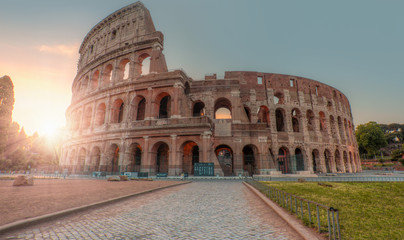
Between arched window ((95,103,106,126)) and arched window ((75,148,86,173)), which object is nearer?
arched window ((75,148,86,173))

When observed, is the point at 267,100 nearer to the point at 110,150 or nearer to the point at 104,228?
the point at 110,150

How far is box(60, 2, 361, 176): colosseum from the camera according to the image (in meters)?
21.4

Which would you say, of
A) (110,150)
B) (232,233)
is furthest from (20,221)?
(110,150)

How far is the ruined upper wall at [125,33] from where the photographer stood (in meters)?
25.7

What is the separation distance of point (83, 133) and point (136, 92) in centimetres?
1046

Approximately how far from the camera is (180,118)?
Result: 830 inches

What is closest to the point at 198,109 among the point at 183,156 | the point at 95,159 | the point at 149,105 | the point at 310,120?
the point at 149,105

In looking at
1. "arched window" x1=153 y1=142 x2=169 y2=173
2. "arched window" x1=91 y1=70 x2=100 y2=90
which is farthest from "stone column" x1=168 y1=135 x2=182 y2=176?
"arched window" x1=91 y1=70 x2=100 y2=90

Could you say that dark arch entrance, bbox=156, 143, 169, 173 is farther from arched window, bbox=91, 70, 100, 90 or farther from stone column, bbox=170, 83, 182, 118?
arched window, bbox=91, 70, 100, 90

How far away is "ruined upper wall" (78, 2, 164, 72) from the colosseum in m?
0.16

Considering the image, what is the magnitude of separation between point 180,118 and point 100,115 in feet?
44.3

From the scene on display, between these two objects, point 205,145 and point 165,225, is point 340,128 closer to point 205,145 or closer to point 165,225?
point 205,145

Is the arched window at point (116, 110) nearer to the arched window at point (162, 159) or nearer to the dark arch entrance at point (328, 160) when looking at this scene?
the arched window at point (162, 159)

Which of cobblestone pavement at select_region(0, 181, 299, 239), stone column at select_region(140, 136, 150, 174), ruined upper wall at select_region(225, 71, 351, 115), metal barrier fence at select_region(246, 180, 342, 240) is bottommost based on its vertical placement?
cobblestone pavement at select_region(0, 181, 299, 239)
